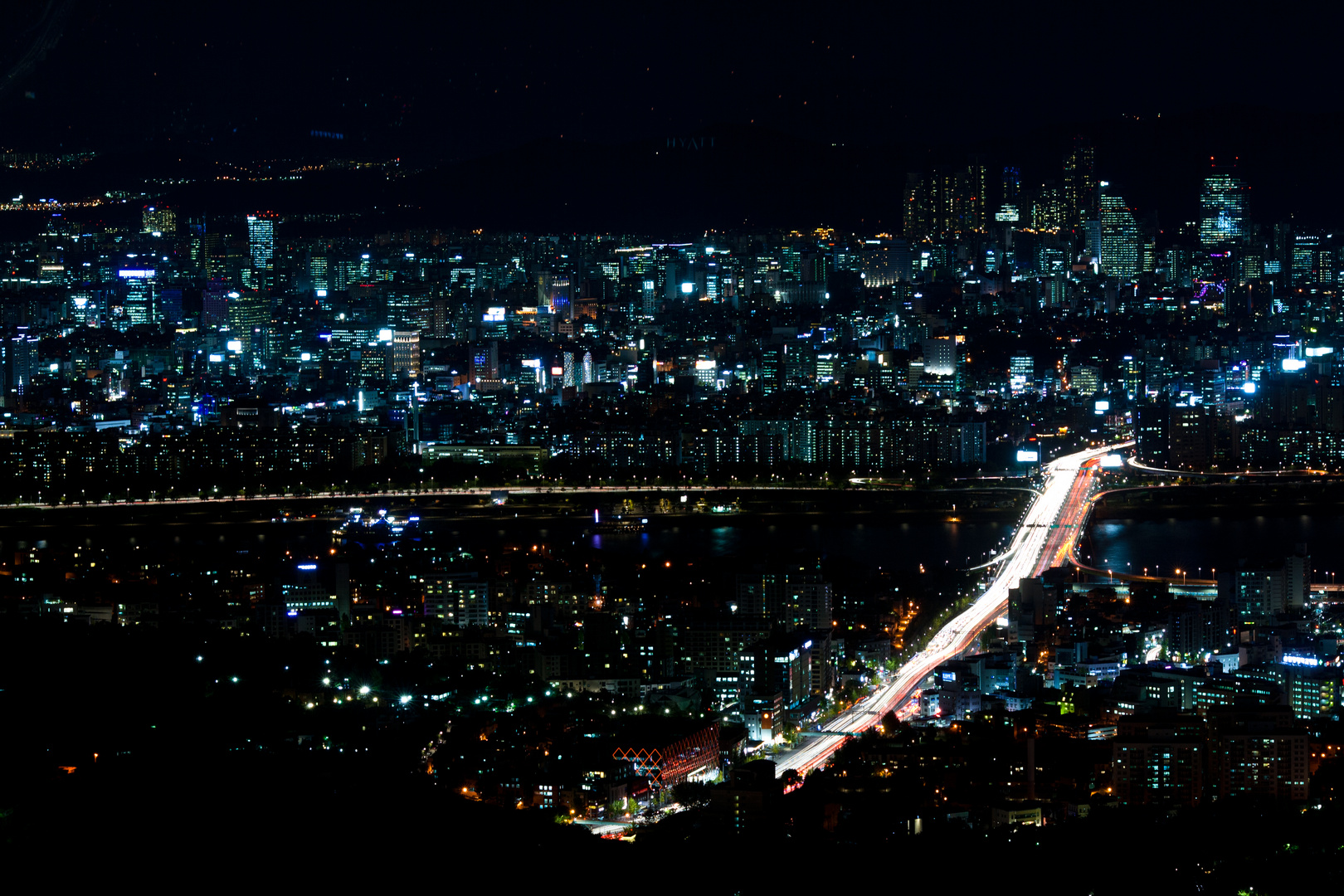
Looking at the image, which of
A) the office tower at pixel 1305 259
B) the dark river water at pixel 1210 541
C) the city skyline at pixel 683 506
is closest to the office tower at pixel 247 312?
the city skyline at pixel 683 506

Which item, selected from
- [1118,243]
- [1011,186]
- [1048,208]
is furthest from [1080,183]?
[1118,243]

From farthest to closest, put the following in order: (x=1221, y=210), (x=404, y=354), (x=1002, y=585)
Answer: (x=1221, y=210)
(x=404, y=354)
(x=1002, y=585)

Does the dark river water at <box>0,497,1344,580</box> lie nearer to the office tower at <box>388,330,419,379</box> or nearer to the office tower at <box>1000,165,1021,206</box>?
the office tower at <box>388,330,419,379</box>

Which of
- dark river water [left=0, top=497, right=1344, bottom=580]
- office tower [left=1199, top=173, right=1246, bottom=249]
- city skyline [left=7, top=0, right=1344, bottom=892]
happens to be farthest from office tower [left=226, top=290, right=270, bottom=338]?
office tower [left=1199, top=173, right=1246, bottom=249]

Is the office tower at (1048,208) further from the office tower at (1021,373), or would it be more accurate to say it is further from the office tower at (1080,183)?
the office tower at (1021,373)

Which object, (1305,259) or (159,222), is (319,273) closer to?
(159,222)

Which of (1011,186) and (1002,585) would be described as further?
(1011,186)

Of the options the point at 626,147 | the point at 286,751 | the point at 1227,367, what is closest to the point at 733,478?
the point at 1227,367
